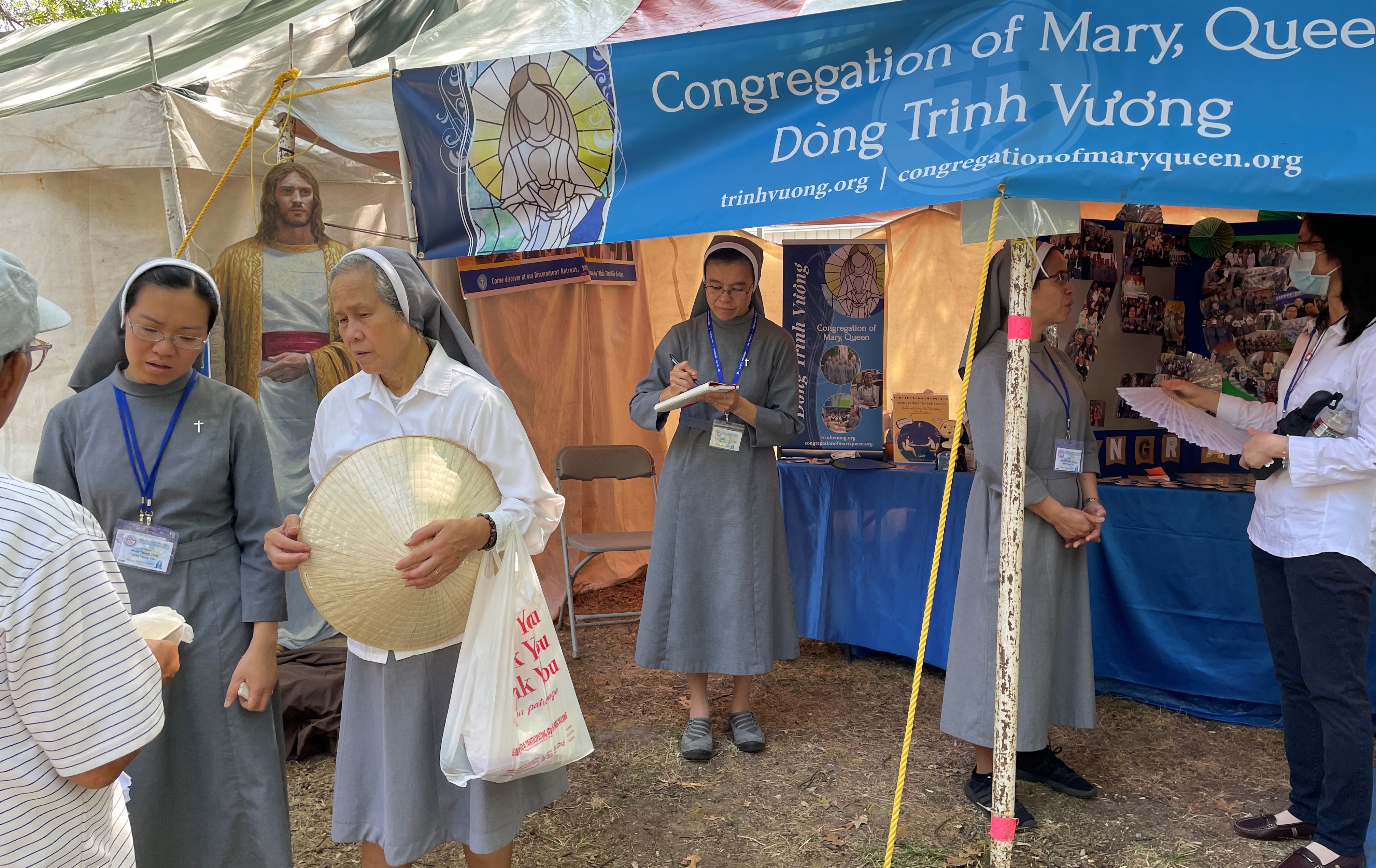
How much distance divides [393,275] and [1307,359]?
2623 millimetres

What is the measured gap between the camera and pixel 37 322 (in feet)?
3.94

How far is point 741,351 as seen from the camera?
Answer: 378 cm

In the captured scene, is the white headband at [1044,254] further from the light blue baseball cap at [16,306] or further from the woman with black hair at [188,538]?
the light blue baseball cap at [16,306]

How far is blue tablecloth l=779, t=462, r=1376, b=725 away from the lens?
12.8 feet

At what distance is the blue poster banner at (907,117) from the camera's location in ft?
6.89

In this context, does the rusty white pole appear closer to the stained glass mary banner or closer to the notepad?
the notepad

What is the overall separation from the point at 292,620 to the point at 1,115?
2.73m

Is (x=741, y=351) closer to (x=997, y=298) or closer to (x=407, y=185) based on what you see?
(x=997, y=298)

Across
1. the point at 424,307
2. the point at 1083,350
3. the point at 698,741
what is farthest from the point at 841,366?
the point at 424,307

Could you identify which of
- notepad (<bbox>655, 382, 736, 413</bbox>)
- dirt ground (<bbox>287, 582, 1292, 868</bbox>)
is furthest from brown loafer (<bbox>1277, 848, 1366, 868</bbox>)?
notepad (<bbox>655, 382, 736, 413</bbox>)

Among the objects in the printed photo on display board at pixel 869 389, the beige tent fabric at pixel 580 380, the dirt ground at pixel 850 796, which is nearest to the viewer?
the dirt ground at pixel 850 796

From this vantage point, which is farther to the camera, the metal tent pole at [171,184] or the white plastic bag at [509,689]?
the metal tent pole at [171,184]

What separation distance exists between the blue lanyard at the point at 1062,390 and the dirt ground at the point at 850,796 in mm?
1345

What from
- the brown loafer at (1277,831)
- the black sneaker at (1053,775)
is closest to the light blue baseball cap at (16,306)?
the black sneaker at (1053,775)
